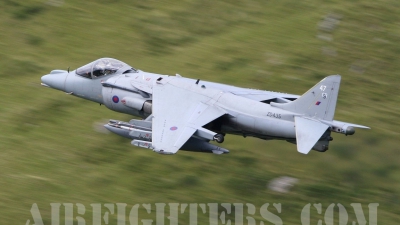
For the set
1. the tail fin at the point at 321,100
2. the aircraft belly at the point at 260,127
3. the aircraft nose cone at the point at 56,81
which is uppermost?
the tail fin at the point at 321,100

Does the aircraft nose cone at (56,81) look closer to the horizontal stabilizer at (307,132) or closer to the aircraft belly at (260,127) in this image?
the aircraft belly at (260,127)

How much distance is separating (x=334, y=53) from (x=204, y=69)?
644 centimetres

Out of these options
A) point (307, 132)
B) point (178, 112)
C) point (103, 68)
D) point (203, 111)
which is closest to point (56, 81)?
point (103, 68)

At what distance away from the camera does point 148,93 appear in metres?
20.7

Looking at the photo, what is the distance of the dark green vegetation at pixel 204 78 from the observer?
1944 cm

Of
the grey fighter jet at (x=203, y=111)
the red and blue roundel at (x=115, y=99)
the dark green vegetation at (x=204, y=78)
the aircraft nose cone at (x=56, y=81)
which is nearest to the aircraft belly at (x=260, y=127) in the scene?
the grey fighter jet at (x=203, y=111)

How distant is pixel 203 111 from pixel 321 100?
12.3ft

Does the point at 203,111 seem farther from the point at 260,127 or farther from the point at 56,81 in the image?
the point at 56,81

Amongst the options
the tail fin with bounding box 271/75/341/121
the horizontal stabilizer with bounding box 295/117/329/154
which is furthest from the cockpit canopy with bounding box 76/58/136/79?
the horizontal stabilizer with bounding box 295/117/329/154

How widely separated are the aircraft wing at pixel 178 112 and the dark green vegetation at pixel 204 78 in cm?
233

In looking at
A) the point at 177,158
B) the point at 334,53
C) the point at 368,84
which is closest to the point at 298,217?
the point at 177,158

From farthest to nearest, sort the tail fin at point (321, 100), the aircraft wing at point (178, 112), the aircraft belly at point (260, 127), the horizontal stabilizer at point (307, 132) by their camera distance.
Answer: the aircraft belly at point (260, 127) < the aircraft wing at point (178, 112) < the tail fin at point (321, 100) < the horizontal stabilizer at point (307, 132)

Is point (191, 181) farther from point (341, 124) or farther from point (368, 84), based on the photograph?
point (368, 84)

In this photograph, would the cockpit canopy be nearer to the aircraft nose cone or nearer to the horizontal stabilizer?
the aircraft nose cone
